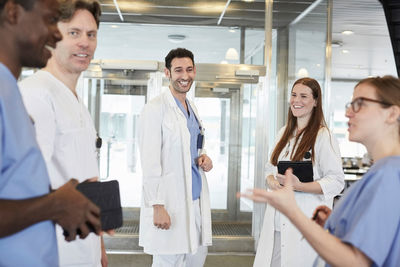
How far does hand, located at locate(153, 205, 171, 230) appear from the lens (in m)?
2.61

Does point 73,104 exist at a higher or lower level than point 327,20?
lower

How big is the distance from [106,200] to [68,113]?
48 cm

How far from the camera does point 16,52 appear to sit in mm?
890

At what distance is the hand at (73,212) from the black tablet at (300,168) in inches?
67.1

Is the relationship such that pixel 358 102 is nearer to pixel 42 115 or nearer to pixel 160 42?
pixel 42 115

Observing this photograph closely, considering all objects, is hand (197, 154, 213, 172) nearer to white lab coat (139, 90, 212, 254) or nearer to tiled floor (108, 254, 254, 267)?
white lab coat (139, 90, 212, 254)

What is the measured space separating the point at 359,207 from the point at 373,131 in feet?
0.87

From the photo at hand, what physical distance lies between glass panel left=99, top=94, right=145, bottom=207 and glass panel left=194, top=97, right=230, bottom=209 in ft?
2.74

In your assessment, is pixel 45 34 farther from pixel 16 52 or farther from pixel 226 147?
pixel 226 147

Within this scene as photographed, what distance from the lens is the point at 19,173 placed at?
2.71 feet

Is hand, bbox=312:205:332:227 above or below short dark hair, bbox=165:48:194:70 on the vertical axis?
below

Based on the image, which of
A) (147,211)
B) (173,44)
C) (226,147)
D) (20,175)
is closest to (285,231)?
(147,211)

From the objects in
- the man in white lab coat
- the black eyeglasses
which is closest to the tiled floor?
the man in white lab coat

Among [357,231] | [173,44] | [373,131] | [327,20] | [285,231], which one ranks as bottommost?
[285,231]
